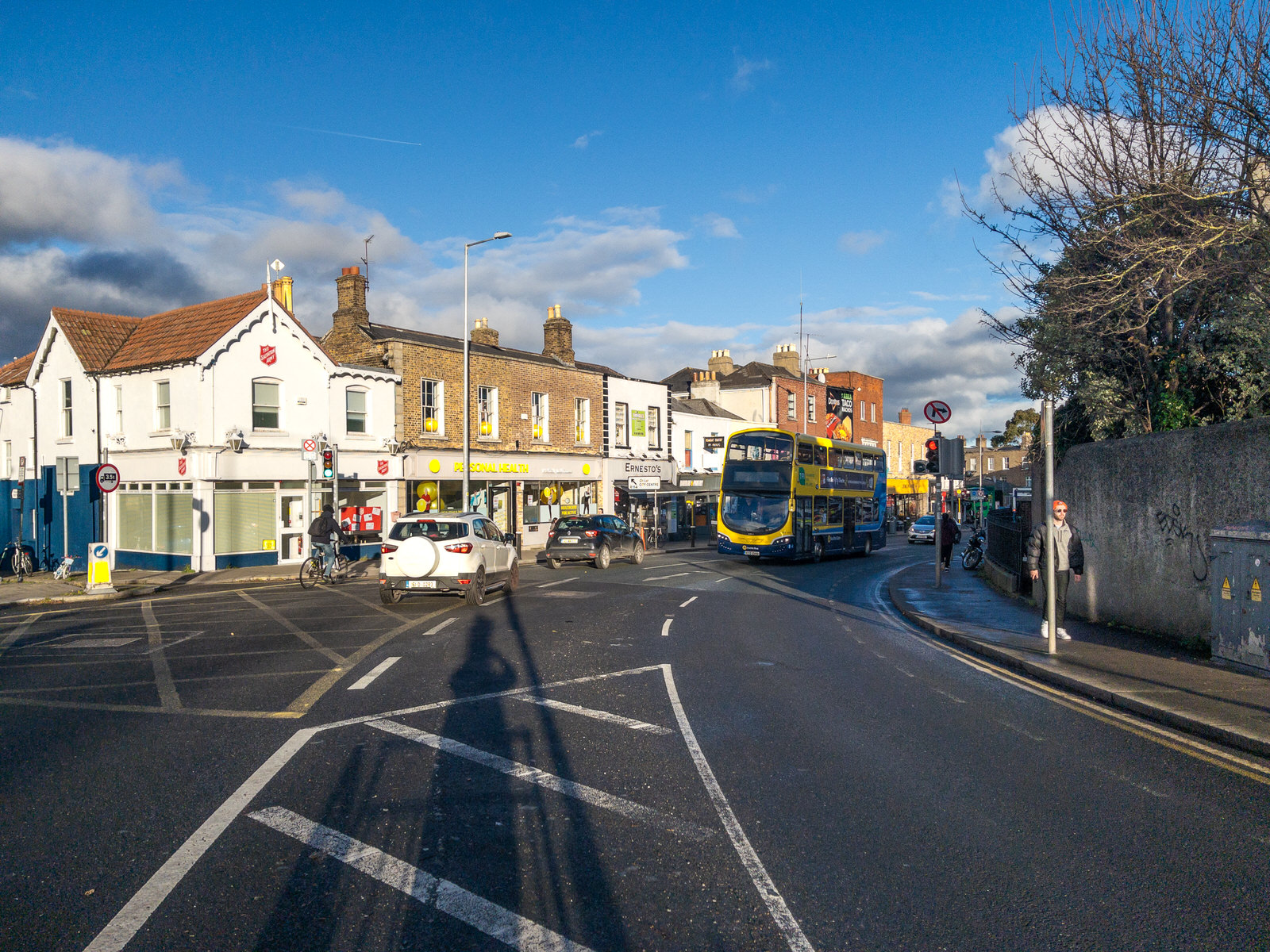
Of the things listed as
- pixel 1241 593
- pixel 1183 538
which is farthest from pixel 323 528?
pixel 1241 593

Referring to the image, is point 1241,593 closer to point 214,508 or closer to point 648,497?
point 214,508

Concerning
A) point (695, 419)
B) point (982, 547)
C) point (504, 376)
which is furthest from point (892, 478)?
point (504, 376)

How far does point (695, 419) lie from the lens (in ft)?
158

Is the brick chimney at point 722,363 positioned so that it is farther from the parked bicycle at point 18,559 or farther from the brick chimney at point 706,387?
the parked bicycle at point 18,559

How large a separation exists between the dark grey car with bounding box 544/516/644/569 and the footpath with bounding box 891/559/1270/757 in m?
12.5

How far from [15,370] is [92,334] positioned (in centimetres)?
803

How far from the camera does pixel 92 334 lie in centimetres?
2847

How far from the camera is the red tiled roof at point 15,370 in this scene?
31.2m

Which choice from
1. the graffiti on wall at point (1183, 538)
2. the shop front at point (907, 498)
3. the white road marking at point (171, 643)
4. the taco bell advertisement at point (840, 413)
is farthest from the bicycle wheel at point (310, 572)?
the shop front at point (907, 498)

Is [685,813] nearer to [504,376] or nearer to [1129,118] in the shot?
[1129,118]

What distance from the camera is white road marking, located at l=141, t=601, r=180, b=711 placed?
28.3 feet

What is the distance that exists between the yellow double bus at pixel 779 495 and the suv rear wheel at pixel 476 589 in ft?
48.1

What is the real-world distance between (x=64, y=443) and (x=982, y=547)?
3192 cm

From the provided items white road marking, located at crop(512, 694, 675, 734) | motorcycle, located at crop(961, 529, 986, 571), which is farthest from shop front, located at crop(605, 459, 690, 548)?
white road marking, located at crop(512, 694, 675, 734)
